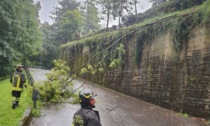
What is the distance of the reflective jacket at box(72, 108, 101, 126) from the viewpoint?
289cm

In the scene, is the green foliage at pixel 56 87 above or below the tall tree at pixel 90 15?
below

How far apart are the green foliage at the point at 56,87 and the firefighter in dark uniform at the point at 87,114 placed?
24.8 feet

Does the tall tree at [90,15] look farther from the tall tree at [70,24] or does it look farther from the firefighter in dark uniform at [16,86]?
the firefighter in dark uniform at [16,86]

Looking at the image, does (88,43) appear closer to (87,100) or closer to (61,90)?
(61,90)

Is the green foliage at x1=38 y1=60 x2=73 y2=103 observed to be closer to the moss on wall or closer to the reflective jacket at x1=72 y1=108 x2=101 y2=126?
the moss on wall

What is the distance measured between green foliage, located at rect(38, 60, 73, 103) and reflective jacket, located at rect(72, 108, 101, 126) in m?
7.66

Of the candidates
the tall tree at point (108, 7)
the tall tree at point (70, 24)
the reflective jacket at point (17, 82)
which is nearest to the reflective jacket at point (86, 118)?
the reflective jacket at point (17, 82)

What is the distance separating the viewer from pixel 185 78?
32.1 ft

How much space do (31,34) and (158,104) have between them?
1653cm

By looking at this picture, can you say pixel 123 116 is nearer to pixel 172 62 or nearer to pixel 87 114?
pixel 172 62

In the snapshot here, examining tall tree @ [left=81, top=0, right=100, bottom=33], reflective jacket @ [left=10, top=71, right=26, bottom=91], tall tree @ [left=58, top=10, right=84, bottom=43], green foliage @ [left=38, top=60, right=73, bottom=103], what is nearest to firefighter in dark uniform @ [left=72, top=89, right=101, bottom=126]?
reflective jacket @ [left=10, top=71, right=26, bottom=91]

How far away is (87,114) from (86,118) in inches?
2.4

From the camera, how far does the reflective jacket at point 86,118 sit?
289 centimetres

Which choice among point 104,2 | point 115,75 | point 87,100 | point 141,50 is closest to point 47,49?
point 104,2
